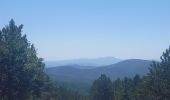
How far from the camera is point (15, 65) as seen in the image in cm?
3516

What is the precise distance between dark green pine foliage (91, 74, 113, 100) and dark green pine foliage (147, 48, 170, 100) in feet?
142

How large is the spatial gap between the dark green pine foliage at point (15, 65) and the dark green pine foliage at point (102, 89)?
50.1 m

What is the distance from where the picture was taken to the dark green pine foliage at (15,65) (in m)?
34.8

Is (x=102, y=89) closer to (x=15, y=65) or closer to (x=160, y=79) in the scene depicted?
(x=160, y=79)

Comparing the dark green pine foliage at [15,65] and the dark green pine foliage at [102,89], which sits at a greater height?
the dark green pine foliage at [15,65]

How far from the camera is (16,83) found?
35.1m

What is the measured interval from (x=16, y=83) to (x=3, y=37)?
5226 millimetres

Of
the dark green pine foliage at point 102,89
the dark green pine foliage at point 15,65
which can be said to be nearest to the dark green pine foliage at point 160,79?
the dark green pine foliage at point 15,65

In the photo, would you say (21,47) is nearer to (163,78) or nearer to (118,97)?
(163,78)

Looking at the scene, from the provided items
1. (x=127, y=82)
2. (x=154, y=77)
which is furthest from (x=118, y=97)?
(x=154, y=77)

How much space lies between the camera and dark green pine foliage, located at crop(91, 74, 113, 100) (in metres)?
87.9

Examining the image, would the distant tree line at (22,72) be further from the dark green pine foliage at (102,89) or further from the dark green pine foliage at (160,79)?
the dark green pine foliage at (102,89)

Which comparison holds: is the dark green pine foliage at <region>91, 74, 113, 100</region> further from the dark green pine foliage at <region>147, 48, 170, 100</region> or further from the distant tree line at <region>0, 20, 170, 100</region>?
the dark green pine foliage at <region>147, 48, 170, 100</region>

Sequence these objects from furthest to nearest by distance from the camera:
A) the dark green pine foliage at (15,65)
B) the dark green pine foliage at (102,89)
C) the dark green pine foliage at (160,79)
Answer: the dark green pine foliage at (102,89) < the dark green pine foliage at (160,79) < the dark green pine foliage at (15,65)
